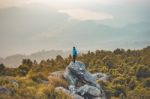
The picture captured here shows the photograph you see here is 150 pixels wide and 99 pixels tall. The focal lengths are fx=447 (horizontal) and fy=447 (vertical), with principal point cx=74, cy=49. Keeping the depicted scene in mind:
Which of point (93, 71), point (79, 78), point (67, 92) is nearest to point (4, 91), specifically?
point (67, 92)

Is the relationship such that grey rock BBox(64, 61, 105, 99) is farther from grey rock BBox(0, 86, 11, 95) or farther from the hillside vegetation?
grey rock BBox(0, 86, 11, 95)

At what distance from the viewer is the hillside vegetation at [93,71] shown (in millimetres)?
35156

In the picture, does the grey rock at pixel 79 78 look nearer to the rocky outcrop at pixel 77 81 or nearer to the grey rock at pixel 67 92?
the rocky outcrop at pixel 77 81

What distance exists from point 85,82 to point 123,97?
8955mm

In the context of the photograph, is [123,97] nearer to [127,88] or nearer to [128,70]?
[127,88]

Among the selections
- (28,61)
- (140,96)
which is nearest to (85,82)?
(140,96)

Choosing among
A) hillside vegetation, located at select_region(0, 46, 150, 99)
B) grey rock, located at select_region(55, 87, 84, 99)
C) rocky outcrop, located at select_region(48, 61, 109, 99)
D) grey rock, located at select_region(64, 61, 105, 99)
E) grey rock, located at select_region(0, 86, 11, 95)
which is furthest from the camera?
grey rock, located at select_region(64, 61, 105, 99)

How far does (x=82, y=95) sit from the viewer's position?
124 ft

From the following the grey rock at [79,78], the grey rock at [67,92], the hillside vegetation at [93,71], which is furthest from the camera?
the grey rock at [79,78]

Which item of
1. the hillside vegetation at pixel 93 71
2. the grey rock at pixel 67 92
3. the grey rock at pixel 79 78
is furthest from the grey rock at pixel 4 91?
the grey rock at pixel 79 78

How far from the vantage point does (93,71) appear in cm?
6538

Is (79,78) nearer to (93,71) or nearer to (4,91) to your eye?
(4,91)

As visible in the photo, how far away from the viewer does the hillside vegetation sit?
115 feet

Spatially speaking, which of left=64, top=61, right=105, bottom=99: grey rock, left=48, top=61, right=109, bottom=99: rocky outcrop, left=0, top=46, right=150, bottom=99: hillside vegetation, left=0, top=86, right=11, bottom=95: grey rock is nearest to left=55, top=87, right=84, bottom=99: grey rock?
left=48, top=61, right=109, bottom=99: rocky outcrop
